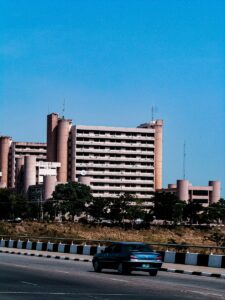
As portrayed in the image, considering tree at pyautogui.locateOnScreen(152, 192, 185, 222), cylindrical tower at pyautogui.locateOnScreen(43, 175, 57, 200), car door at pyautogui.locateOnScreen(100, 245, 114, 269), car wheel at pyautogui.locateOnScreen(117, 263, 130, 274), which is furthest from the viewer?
cylindrical tower at pyautogui.locateOnScreen(43, 175, 57, 200)

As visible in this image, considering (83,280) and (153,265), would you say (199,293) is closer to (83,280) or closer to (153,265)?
(83,280)

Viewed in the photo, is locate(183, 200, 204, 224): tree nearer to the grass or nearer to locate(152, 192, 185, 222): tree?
locate(152, 192, 185, 222): tree

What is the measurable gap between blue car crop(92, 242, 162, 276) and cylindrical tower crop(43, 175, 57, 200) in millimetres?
149119

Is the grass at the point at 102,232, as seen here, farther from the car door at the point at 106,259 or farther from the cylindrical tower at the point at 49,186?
the car door at the point at 106,259

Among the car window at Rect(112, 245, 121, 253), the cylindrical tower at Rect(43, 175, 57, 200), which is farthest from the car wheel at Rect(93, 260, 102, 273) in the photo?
the cylindrical tower at Rect(43, 175, 57, 200)

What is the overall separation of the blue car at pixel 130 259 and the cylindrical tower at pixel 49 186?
14912 cm

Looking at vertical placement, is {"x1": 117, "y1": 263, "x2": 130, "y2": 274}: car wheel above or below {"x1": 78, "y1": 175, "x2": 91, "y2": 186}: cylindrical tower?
below

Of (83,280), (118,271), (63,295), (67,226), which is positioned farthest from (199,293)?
(67,226)

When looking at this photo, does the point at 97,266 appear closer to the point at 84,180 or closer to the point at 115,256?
the point at 115,256

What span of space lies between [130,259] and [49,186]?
5984 inches

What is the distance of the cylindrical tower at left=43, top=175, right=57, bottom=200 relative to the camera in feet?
589

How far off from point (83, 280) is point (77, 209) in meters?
140

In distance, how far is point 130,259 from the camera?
96.3ft

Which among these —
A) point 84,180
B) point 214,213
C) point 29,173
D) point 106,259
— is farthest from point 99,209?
point 106,259
